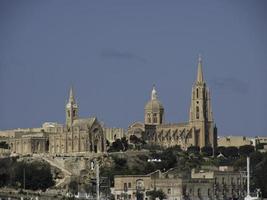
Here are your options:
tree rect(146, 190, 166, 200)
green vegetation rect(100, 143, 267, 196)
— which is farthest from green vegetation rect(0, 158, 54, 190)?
tree rect(146, 190, 166, 200)

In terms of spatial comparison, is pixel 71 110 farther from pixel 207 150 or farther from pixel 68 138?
pixel 207 150

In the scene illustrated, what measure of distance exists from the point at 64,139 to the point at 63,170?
14.1 meters

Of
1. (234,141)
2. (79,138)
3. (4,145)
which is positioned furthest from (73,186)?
(234,141)

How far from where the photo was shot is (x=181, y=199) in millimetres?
103188

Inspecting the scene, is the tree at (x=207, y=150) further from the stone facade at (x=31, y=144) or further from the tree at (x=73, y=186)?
the tree at (x=73, y=186)

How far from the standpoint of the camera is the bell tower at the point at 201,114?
486 ft

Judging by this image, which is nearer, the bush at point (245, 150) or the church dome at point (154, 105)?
the bush at point (245, 150)

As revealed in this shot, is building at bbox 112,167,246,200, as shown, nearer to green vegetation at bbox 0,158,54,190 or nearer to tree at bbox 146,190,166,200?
tree at bbox 146,190,166,200

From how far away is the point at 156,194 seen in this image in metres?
102

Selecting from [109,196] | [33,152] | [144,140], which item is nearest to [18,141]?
[33,152]

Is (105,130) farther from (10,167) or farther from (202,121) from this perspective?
(10,167)

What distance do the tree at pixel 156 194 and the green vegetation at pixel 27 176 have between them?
1601cm

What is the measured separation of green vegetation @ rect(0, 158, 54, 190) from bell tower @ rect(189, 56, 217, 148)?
2357 centimetres

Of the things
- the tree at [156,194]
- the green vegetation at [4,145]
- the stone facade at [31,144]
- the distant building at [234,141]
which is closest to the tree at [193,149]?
the distant building at [234,141]
